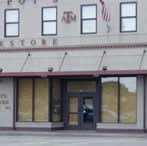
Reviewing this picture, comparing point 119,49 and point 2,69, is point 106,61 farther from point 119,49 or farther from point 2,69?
point 2,69

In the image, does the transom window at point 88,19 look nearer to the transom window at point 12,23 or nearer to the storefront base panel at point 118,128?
the transom window at point 12,23

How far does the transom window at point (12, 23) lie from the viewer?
33469 millimetres

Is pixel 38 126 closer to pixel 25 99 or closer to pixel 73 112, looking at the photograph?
pixel 25 99

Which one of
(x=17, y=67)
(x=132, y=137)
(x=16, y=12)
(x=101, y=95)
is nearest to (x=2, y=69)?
(x=17, y=67)

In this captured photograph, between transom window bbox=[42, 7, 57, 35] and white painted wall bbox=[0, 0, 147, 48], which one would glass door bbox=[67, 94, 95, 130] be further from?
transom window bbox=[42, 7, 57, 35]

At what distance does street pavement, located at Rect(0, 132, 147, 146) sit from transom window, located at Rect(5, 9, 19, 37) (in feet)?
20.2

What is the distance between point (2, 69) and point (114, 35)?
6.94 m

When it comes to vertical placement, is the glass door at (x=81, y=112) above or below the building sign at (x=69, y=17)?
below

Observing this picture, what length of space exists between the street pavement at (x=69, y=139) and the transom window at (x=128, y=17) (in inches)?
239

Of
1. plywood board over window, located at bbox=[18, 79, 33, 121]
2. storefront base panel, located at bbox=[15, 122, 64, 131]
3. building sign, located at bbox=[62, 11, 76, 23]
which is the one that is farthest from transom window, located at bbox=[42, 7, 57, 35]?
storefront base panel, located at bbox=[15, 122, 64, 131]

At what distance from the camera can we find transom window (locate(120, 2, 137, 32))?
31.1 meters

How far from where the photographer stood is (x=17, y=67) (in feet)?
108

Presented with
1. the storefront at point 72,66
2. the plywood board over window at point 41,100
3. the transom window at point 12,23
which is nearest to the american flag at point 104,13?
the storefront at point 72,66

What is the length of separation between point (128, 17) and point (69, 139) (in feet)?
26.3
